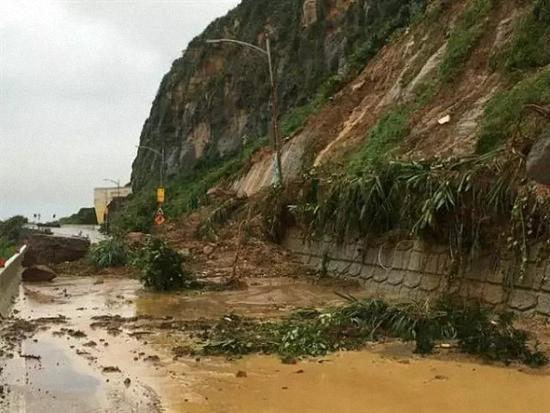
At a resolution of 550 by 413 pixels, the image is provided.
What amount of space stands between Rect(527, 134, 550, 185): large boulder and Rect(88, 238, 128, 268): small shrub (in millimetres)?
13555

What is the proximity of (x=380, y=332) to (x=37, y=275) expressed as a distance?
11.5 metres

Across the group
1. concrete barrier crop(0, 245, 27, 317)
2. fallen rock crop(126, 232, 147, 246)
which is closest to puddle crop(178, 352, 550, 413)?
concrete barrier crop(0, 245, 27, 317)

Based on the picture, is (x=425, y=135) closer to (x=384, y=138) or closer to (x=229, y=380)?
(x=384, y=138)

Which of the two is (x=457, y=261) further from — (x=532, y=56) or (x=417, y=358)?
(x=532, y=56)

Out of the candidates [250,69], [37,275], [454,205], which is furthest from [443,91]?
[250,69]

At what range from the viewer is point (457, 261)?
11461 mm

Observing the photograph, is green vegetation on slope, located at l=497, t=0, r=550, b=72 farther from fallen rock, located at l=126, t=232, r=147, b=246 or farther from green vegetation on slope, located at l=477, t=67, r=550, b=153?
fallen rock, located at l=126, t=232, r=147, b=246

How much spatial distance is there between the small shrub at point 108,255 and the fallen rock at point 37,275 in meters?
2.17

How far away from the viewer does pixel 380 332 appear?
30.4 ft

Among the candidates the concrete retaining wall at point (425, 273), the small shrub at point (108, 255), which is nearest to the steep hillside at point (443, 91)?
the concrete retaining wall at point (425, 273)

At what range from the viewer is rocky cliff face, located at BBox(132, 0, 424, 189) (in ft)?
136

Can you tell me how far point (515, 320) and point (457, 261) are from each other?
180 cm

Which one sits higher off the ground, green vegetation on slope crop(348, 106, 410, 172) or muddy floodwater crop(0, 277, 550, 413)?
green vegetation on slope crop(348, 106, 410, 172)

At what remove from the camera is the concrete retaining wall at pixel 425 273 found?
32.9 feet
